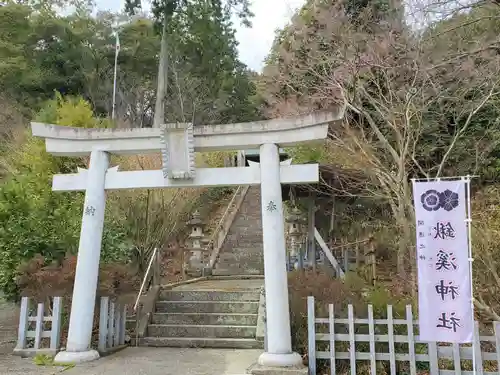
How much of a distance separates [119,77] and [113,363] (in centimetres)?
2563

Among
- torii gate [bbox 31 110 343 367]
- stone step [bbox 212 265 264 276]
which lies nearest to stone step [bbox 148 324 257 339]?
torii gate [bbox 31 110 343 367]

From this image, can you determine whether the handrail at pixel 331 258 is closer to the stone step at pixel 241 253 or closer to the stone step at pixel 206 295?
the stone step at pixel 206 295

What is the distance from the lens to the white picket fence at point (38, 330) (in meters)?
7.29

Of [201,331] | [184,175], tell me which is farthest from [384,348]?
[184,175]

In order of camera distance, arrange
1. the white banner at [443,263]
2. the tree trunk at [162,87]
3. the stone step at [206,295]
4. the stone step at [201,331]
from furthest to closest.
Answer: the tree trunk at [162,87], the stone step at [206,295], the stone step at [201,331], the white banner at [443,263]

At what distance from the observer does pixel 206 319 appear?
902 cm

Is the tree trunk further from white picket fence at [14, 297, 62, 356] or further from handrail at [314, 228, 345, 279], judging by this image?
white picket fence at [14, 297, 62, 356]

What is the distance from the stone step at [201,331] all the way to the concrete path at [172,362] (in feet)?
1.65

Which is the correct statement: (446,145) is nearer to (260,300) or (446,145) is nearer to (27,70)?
(260,300)

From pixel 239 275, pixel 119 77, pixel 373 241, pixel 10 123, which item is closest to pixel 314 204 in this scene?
pixel 373 241

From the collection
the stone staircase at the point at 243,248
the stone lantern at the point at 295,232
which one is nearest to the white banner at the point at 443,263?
the stone lantern at the point at 295,232

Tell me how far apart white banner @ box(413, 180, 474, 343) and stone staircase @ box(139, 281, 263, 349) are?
365cm

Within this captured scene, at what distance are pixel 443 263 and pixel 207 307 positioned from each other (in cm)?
528

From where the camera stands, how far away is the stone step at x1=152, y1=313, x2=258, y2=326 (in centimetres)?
888
